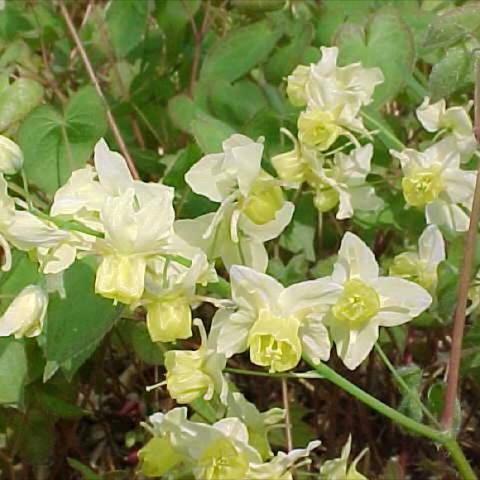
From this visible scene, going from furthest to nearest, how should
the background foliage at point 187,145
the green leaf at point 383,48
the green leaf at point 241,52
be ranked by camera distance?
the green leaf at point 241,52
the green leaf at point 383,48
the background foliage at point 187,145

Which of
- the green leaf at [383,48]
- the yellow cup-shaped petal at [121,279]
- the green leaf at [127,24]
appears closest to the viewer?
the yellow cup-shaped petal at [121,279]

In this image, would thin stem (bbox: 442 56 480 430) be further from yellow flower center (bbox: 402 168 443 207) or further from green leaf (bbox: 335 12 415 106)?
green leaf (bbox: 335 12 415 106)

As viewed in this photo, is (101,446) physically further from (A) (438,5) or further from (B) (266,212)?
(A) (438,5)

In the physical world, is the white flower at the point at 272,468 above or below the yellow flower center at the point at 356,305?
below

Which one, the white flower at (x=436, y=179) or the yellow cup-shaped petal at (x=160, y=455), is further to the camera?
the white flower at (x=436, y=179)

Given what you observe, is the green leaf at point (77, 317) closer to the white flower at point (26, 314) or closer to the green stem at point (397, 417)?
the white flower at point (26, 314)

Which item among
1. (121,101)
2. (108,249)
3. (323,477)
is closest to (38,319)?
(108,249)

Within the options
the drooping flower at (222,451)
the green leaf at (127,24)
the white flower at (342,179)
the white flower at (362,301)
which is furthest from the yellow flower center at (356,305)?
the green leaf at (127,24)

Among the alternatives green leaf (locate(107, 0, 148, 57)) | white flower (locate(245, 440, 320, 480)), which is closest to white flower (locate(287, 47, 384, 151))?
white flower (locate(245, 440, 320, 480))

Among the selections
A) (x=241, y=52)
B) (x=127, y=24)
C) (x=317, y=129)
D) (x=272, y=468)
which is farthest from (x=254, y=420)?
(x=127, y=24)
